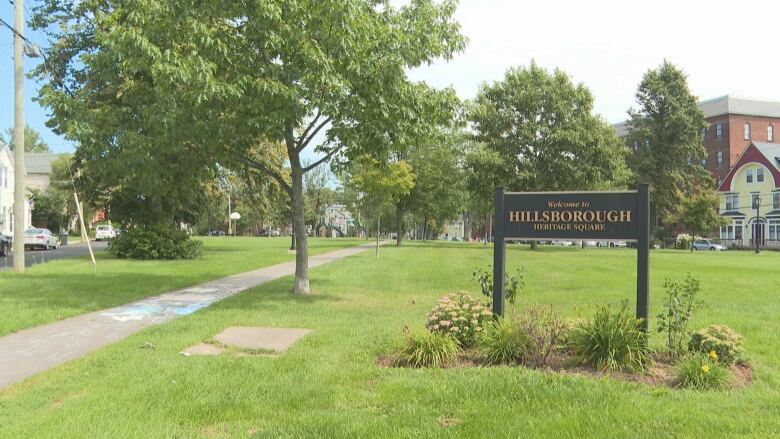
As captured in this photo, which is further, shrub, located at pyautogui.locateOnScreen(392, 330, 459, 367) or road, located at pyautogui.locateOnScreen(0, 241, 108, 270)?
road, located at pyautogui.locateOnScreen(0, 241, 108, 270)

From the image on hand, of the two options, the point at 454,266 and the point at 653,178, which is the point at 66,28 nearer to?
the point at 454,266

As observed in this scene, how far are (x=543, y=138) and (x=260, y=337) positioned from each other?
3429cm

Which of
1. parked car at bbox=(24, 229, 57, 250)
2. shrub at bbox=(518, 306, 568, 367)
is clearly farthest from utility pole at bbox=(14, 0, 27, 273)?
parked car at bbox=(24, 229, 57, 250)

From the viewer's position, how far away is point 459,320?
6547 millimetres

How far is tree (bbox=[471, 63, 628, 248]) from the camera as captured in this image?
38.1 meters

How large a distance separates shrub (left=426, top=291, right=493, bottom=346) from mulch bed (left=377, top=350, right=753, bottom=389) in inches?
9.8

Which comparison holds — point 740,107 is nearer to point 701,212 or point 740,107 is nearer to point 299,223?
point 701,212

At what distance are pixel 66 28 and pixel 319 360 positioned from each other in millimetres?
23106

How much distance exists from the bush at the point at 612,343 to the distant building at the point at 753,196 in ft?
211

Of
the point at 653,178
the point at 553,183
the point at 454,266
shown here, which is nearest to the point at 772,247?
the point at 653,178

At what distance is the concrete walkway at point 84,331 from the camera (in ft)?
20.8

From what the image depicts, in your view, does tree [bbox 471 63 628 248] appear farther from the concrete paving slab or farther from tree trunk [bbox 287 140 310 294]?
the concrete paving slab

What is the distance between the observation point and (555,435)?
159 inches

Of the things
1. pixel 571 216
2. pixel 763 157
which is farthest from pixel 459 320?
pixel 763 157
